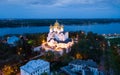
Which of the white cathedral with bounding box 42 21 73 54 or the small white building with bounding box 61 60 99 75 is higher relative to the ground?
the white cathedral with bounding box 42 21 73 54

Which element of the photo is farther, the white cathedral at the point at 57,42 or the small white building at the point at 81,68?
the white cathedral at the point at 57,42

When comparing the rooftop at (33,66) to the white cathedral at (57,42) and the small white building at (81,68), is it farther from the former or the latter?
the white cathedral at (57,42)

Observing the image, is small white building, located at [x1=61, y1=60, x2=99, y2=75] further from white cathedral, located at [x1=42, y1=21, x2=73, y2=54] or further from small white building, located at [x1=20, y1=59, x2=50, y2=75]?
white cathedral, located at [x1=42, y1=21, x2=73, y2=54]

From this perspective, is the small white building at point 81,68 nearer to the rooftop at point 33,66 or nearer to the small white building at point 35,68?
the small white building at point 35,68

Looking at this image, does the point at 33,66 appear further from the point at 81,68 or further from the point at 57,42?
the point at 57,42

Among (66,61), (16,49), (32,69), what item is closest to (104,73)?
(66,61)

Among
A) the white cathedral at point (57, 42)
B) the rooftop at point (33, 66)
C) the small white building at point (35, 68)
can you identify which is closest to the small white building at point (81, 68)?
the small white building at point (35, 68)

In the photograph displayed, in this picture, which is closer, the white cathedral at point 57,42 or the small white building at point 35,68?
the small white building at point 35,68

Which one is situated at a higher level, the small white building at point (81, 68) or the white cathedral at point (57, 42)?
the white cathedral at point (57, 42)

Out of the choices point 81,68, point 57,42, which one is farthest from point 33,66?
point 57,42

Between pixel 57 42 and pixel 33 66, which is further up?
pixel 57 42

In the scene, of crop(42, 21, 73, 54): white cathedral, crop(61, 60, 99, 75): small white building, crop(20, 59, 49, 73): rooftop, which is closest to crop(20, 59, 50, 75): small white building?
crop(20, 59, 49, 73): rooftop

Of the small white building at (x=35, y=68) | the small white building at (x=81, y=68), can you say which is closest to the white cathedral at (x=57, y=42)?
the small white building at (x=81, y=68)
